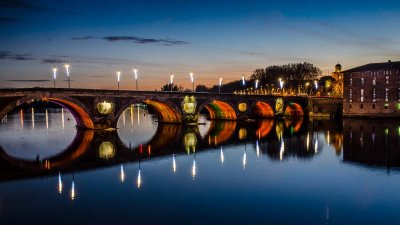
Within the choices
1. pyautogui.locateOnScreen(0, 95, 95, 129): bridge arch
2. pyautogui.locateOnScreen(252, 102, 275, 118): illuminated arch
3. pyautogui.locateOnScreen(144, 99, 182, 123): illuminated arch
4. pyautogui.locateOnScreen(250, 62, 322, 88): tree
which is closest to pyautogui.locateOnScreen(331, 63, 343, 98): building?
pyautogui.locateOnScreen(250, 62, 322, 88): tree

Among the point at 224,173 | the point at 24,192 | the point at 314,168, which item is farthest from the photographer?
the point at 314,168

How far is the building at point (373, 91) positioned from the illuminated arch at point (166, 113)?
46128 millimetres

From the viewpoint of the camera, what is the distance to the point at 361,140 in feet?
165

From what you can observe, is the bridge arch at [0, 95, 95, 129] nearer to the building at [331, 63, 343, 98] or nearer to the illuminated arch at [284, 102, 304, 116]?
the illuminated arch at [284, 102, 304, 116]

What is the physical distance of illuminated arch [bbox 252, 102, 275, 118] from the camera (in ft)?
307

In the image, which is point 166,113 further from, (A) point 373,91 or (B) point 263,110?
(A) point 373,91

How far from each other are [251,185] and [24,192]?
46.5 feet

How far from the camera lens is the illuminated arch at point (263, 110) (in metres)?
93.6

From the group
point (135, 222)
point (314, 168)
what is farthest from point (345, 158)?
point (135, 222)

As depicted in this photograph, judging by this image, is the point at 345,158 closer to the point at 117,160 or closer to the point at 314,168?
the point at 314,168

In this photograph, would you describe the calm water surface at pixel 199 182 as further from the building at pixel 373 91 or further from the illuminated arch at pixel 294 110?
the illuminated arch at pixel 294 110

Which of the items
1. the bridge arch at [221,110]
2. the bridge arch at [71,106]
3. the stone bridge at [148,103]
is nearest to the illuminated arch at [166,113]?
the stone bridge at [148,103]

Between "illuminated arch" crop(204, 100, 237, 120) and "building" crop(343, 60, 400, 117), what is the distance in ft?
102

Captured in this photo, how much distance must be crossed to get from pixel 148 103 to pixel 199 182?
148 feet
